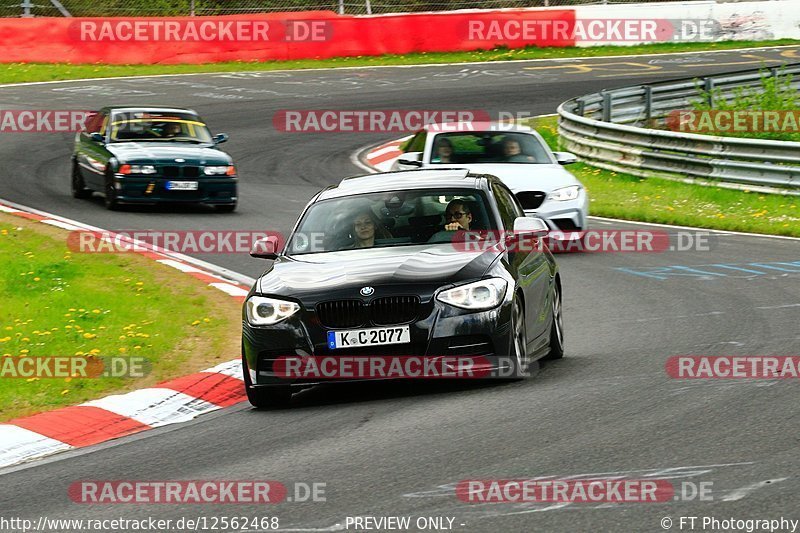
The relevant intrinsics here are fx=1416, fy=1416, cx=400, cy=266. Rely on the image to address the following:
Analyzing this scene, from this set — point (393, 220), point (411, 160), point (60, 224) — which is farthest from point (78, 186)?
point (393, 220)

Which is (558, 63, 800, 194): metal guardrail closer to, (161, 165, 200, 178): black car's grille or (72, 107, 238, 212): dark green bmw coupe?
(72, 107, 238, 212): dark green bmw coupe

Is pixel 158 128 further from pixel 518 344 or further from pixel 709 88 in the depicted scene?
pixel 518 344

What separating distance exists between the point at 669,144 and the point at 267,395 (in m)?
16.5

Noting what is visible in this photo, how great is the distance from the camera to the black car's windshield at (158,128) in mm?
21234

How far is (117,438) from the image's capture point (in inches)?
328

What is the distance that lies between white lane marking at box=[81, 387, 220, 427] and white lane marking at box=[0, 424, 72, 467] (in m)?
0.67

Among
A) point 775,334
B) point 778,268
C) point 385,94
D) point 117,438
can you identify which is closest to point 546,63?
point 385,94

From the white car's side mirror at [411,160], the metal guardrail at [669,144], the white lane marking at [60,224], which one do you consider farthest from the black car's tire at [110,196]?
the metal guardrail at [669,144]

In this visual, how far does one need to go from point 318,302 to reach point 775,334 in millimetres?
3984

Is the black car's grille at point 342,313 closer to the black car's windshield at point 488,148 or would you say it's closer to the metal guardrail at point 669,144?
the black car's windshield at point 488,148

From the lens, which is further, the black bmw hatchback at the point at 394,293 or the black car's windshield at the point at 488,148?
the black car's windshield at the point at 488,148

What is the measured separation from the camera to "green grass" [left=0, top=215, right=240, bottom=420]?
978 centimetres

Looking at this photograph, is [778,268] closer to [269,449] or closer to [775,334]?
[775,334]

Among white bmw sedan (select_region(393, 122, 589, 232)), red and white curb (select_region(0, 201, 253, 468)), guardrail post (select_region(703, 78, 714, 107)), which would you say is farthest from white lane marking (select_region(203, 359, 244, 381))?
guardrail post (select_region(703, 78, 714, 107))
